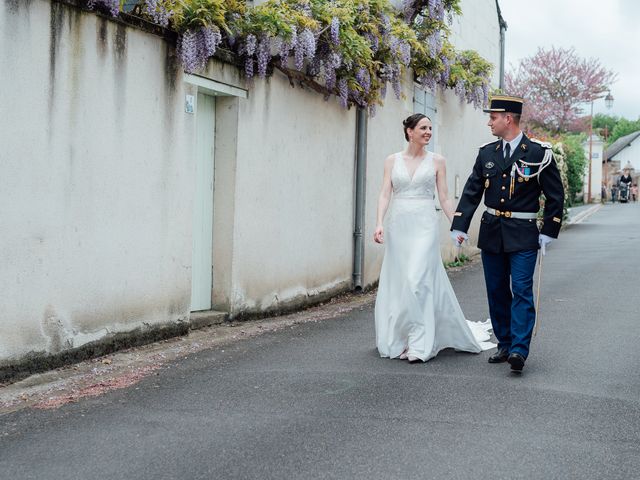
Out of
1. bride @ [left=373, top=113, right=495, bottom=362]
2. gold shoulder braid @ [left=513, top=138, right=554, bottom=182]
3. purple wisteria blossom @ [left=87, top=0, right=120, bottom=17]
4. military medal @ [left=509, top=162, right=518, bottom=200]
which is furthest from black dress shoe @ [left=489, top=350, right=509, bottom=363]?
purple wisteria blossom @ [left=87, top=0, right=120, bottom=17]

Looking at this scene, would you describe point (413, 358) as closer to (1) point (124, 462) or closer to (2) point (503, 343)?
(2) point (503, 343)

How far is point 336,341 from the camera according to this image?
7.78m

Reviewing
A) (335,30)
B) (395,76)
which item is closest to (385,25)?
(395,76)

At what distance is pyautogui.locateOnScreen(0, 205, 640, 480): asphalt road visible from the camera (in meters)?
4.14

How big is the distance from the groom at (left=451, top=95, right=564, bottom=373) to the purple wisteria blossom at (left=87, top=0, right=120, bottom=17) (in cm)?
299

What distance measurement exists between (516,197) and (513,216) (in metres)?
0.14

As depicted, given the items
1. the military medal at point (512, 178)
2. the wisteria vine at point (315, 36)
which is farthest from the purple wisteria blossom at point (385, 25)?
the military medal at point (512, 178)

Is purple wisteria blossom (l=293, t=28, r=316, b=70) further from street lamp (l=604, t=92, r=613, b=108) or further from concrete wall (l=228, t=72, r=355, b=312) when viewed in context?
street lamp (l=604, t=92, r=613, b=108)

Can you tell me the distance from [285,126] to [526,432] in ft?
18.5

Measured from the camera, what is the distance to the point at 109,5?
6586 mm

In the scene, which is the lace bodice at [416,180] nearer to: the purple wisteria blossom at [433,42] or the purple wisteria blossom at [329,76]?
the purple wisteria blossom at [329,76]

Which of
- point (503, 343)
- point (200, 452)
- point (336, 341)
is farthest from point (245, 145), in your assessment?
point (200, 452)

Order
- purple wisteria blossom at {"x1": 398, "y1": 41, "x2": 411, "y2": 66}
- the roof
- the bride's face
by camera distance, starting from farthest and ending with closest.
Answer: the roof
purple wisteria blossom at {"x1": 398, "y1": 41, "x2": 411, "y2": 66}
the bride's face

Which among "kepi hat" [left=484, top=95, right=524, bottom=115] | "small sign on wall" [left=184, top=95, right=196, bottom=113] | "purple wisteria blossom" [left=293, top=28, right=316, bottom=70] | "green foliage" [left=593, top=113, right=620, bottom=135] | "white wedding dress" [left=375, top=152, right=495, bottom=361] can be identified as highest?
"green foliage" [left=593, top=113, right=620, bottom=135]
